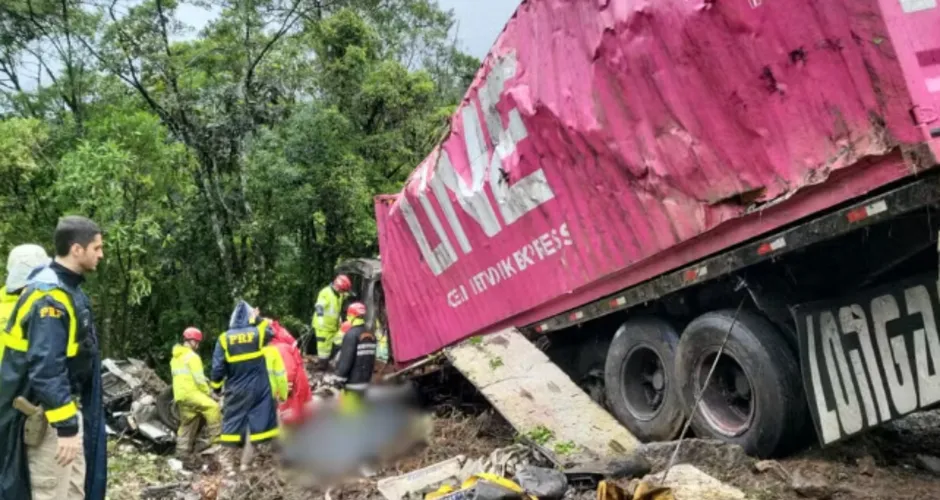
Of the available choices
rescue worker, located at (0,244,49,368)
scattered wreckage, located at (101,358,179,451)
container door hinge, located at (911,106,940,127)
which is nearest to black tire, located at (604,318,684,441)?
container door hinge, located at (911,106,940,127)

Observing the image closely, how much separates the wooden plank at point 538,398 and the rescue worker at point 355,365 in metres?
1.40

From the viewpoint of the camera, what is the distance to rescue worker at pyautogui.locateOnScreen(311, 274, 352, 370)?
32.9 ft

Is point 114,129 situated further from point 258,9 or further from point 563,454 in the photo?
point 563,454

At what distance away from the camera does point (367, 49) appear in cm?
1673

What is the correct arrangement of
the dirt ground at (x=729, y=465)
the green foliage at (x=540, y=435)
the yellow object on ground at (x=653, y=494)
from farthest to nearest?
the green foliage at (x=540, y=435), the dirt ground at (x=729, y=465), the yellow object on ground at (x=653, y=494)

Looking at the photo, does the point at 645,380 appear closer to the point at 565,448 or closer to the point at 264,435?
the point at 565,448

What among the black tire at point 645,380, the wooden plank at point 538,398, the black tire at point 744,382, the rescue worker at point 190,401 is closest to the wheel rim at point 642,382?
the black tire at point 645,380

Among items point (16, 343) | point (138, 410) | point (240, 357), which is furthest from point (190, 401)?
point (16, 343)

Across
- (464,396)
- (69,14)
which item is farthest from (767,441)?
(69,14)

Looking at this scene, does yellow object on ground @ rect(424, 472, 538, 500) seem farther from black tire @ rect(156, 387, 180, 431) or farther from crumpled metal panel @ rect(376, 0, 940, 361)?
black tire @ rect(156, 387, 180, 431)

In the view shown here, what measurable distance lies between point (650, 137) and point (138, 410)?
5908 mm

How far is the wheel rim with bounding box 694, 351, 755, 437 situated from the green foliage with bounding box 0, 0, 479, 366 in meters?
10.4

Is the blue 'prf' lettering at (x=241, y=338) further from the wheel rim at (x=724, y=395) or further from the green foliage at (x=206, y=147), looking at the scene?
the green foliage at (x=206, y=147)

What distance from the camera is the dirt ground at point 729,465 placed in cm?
395
